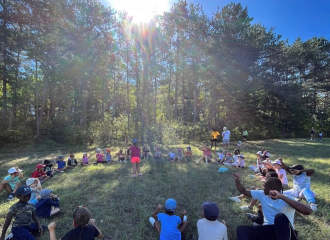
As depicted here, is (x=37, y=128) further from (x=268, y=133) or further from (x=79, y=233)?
(x=268, y=133)

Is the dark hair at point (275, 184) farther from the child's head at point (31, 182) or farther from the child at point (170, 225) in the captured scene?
the child's head at point (31, 182)

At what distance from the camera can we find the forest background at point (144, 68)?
1814 centimetres

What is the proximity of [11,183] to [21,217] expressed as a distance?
3399 mm

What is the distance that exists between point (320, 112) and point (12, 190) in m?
36.7

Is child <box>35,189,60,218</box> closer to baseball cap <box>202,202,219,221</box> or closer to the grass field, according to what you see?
the grass field

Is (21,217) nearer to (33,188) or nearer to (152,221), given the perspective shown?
(33,188)

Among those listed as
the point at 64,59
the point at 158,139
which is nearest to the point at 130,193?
the point at 158,139

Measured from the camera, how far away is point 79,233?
2697 mm

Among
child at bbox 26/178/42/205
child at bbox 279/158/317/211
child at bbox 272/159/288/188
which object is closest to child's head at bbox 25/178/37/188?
child at bbox 26/178/42/205

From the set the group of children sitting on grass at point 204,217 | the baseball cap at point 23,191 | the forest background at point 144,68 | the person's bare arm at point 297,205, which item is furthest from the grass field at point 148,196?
the forest background at point 144,68

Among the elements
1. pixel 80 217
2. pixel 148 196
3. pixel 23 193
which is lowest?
pixel 148 196

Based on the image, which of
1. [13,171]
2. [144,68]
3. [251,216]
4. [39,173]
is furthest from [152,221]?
[144,68]

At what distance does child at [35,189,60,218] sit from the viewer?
13.8 feet

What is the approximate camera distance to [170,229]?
3.29 m
